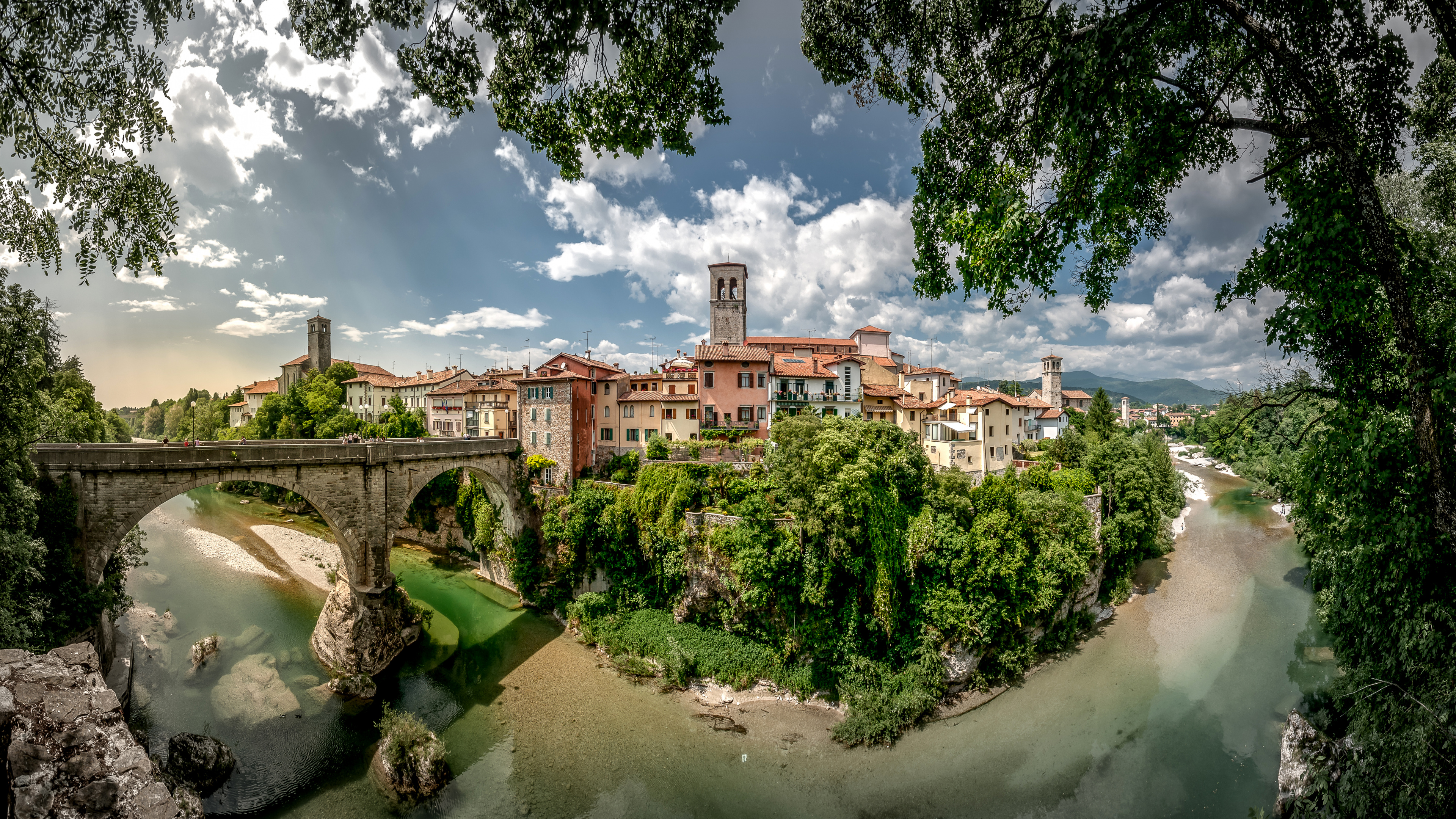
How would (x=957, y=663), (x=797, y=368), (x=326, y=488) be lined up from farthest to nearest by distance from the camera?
(x=797, y=368), (x=326, y=488), (x=957, y=663)

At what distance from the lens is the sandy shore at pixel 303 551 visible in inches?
1046

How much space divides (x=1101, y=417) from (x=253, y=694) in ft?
169

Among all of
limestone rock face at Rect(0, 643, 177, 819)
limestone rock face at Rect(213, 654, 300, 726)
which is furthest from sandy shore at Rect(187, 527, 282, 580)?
limestone rock face at Rect(0, 643, 177, 819)

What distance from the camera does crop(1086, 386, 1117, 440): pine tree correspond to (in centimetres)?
3919

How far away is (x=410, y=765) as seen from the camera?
42.8 ft

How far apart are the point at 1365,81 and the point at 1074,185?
12.7ft

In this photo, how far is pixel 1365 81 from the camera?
16.6ft

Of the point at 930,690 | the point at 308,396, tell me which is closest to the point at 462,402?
the point at 308,396

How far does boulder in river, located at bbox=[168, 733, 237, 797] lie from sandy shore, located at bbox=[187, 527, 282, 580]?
51.6ft

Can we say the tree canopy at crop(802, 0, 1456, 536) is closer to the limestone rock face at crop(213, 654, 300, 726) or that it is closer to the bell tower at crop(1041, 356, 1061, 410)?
the limestone rock face at crop(213, 654, 300, 726)

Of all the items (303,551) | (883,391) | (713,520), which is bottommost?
(303,551)

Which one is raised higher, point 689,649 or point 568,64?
point 568,64

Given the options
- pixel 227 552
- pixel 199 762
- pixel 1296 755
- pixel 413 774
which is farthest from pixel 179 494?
pixel 1296 755

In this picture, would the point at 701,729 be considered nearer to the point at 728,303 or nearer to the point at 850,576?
the point at 850,576
